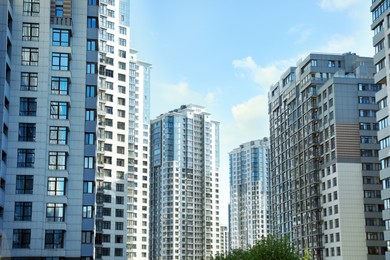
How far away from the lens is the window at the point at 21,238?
211ft

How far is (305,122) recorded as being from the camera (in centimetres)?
11744

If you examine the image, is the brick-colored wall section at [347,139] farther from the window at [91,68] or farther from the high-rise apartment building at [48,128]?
the high-rise apartment building at [48,128]

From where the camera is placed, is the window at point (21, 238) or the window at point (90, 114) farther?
the window at point (90, 114)

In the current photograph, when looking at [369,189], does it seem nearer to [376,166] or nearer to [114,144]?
[376,166]

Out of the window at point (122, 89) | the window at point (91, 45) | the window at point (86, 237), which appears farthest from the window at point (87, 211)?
the window at point (122, 89)

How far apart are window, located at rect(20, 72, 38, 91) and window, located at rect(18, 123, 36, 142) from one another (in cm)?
409

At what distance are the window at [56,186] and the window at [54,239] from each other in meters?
4.07

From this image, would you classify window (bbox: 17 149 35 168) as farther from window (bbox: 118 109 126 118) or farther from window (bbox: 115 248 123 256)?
window (bbox: 118 109 126 118)

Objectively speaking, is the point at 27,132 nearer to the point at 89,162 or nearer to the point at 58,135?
the point at 58,135

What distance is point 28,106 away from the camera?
68.2 meters

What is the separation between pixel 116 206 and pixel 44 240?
39.4 metres

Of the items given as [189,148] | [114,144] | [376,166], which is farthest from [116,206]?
[189,148]

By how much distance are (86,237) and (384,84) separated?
1684 inches

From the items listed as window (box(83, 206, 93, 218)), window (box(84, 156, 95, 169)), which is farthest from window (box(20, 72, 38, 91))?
window (box(83, 206, 93, 218))
